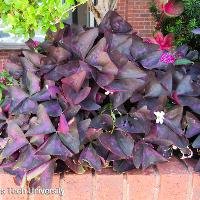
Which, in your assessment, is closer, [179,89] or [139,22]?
[179,89]

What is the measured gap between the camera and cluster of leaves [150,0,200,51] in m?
2.20

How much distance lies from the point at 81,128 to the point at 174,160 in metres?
0.48

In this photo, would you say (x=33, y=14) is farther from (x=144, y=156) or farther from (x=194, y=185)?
(x=194, y=185)

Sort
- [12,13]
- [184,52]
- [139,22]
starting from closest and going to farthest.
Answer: [12,13], [184,52], [139,22]

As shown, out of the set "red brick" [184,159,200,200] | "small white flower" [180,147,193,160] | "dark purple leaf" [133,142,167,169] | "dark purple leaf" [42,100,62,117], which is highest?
"dark purple leaf" [42,100,62,117]

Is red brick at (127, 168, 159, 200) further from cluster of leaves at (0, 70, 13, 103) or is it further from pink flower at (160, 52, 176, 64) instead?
cluster of leaves at (0, 70, 13, 103)

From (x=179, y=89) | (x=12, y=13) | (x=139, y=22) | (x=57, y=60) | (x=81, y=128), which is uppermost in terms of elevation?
(x=12, y=13)

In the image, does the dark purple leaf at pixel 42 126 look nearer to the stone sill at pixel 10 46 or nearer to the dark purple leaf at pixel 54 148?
the dark purple leaf at pixel 54 148

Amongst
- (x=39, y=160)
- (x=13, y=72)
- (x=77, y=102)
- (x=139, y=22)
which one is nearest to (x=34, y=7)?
(x=13, y=72)

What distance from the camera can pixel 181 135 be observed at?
1.39m

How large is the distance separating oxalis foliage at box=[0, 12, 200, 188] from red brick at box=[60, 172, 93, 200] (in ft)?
0.12

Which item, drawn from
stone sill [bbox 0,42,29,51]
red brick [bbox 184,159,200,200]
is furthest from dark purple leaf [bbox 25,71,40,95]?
stone sill [bbox 0,42,29,51]

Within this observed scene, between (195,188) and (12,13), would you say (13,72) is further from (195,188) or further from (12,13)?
(195,188)

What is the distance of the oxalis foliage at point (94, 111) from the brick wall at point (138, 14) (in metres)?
5.00
